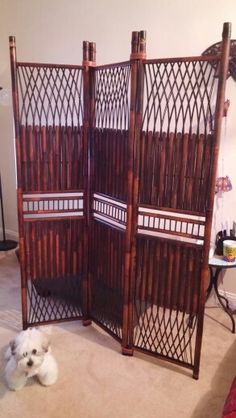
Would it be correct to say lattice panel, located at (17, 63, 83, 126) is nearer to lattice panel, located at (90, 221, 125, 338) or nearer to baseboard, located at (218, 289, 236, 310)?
lattice panel, located at (90, 221, 125, 338)

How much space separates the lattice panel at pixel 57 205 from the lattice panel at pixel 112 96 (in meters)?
0.50

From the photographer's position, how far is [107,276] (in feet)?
7.30

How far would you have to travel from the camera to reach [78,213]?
7.39 feet

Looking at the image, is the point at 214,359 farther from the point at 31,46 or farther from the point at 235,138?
the point at 31,46

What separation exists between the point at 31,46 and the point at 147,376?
3046 millimetres

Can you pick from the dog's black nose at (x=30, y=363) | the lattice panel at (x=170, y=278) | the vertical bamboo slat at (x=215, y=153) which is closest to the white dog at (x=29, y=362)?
the dog's black nose at (x=30, y=363)

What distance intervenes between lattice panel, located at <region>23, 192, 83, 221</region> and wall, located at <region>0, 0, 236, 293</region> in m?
1.10

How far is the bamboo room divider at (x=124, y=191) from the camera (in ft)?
5.73

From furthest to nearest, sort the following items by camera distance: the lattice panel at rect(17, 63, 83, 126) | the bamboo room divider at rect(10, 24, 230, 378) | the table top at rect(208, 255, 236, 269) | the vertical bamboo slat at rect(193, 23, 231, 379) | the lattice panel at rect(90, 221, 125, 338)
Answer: the table top at rect(208, 255, 236, 269), the lattice panel at rect(90, 221, 125, 338), the lattice panel at rect(17, 63, 83, 126), the bamboo room divider at rect(10, 24, 230, 378), the vertical bamboo slat at rect(193, 23, 231, 379)

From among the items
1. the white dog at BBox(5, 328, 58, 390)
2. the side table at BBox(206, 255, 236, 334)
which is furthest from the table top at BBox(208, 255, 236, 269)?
the white dog at BBox(5, 328, 58, 390)

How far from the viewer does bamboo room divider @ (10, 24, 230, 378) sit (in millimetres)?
1745

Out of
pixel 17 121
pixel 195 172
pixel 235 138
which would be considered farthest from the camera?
pixel 235 138

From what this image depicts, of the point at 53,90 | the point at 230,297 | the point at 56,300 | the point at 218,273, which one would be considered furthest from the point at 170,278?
the point at 53,90

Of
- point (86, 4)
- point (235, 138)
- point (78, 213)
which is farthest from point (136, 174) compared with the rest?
point (86, 4)
